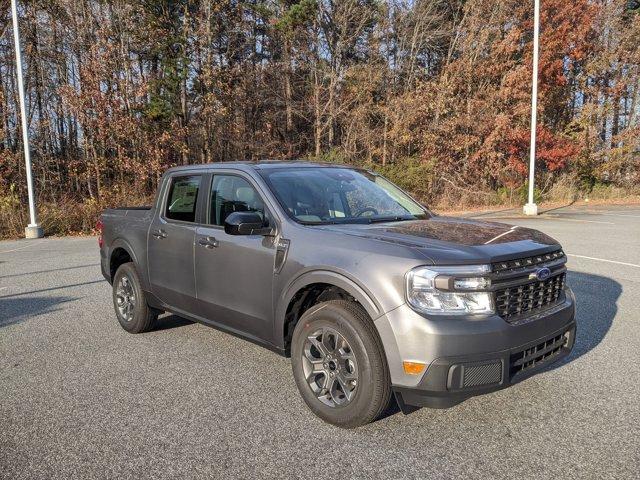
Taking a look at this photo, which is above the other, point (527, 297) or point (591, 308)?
point (527, 297)

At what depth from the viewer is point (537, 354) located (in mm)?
3188

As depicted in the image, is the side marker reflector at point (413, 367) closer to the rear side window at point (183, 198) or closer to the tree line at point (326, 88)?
the rear side window at point (183, 198)

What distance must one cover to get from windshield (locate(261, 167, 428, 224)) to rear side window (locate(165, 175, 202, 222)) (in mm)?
877

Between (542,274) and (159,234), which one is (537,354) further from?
(159,234)

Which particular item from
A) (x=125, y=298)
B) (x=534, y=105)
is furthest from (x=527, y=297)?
(x=534, y=105)

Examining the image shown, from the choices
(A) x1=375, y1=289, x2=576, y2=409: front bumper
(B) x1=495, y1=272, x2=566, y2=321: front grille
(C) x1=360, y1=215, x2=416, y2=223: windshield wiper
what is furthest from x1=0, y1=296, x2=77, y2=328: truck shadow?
(B) x1=495, y1=272, x2=566, y2=321: front grille

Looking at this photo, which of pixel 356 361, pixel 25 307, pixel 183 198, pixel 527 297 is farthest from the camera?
pixel 25 307

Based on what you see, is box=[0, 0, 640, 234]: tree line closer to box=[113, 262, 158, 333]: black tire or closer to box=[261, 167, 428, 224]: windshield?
box=[113, 262, 158, 333]: black tire

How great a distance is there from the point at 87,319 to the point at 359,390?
13.6 feet

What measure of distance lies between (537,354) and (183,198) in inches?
130

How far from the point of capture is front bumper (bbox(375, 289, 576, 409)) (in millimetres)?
2838

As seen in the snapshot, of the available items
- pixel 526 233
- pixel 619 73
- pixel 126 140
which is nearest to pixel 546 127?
pixel 619 73

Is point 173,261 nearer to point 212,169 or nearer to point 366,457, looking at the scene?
point 212,169

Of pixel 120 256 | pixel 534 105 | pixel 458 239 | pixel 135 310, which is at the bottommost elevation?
pixel 135 310
